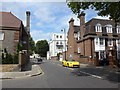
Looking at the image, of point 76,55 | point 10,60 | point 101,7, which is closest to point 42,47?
point 76,55

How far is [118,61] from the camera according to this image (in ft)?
76.8

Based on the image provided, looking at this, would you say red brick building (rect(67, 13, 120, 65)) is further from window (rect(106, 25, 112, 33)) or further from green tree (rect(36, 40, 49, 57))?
green tree (rect(36, 40, 49, 57))

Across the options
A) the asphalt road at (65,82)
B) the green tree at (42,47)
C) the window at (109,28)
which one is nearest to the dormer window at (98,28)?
the window at (109,28)

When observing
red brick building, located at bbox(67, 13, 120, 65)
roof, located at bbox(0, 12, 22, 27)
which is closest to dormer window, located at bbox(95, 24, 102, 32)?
red brick building, located at bbox(67, 13, 120, 65)

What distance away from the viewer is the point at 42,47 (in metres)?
95.0

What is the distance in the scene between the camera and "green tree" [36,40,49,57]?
94.1m

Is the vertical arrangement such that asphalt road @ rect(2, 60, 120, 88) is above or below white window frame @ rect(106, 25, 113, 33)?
below

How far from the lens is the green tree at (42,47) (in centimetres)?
9412

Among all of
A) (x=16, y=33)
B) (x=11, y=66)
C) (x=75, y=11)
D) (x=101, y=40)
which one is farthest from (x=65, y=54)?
(x=75, y=11)

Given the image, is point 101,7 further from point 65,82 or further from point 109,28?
point 109,28

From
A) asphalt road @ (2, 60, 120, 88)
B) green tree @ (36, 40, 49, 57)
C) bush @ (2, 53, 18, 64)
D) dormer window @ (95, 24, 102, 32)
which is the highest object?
dormer window @ (95, 24, 102, 32)

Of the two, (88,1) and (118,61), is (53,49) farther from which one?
(88,1)

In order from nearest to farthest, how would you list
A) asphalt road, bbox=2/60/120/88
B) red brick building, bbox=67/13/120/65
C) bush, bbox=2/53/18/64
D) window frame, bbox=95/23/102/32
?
1. asphalt road, bbox=2/60/120/88
2. bush, bbox=2/53/18/64
3. red brick building, bbox=67/13/120/65
4. window frame, bbox=95/23/102/32

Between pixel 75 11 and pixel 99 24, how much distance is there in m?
26.7
